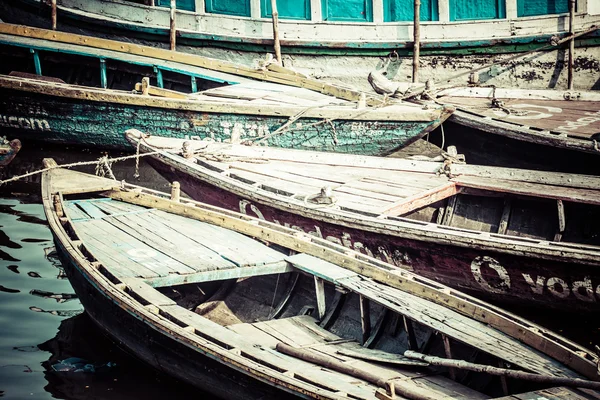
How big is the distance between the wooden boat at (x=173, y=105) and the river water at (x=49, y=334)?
218 centimetres

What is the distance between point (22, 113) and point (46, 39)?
5.61 feet

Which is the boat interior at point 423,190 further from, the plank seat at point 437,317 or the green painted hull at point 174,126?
the plank seat at point 437,317

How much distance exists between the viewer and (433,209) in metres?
8.52

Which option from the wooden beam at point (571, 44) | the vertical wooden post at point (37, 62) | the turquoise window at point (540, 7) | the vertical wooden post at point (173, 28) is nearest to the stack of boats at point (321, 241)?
the vertical wooden post at point (37, 62)

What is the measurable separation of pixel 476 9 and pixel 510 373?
10.6 m

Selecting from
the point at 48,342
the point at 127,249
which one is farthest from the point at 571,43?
the point at 48,342

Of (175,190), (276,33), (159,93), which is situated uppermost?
(276,33)

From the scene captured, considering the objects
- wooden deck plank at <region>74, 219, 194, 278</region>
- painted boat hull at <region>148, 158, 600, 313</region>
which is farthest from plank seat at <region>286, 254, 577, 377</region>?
painted boat hull at <region>148, 158, 600, 313</region>

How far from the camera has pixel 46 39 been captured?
12.3m

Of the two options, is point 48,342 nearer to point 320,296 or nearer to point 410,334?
point 320,296

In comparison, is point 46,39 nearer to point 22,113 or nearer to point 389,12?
point 22,113

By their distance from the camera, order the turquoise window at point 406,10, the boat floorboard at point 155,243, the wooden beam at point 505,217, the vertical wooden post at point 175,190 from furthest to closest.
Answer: the turquoise window at point 406,10
the wooden beam at point 505,217
the vertical wooden post at point 175,190
the boat floorboard at point 155,243

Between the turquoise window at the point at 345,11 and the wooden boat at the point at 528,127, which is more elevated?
the turquoise window at the point at 345,11

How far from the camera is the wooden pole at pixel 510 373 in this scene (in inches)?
175
